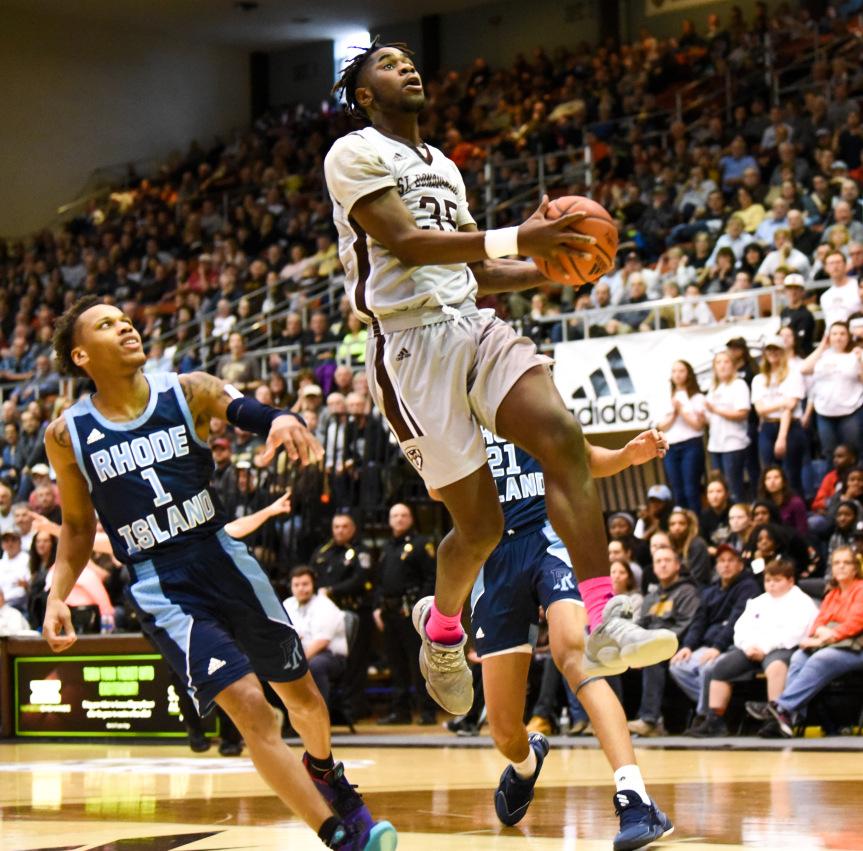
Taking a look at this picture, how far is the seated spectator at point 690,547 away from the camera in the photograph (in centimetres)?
1151

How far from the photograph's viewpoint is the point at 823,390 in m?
12.0

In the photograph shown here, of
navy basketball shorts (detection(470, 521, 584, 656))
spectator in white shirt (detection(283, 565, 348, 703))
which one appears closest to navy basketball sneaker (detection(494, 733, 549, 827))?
navy basketball shorts (detection(470, 521, 584, 656))

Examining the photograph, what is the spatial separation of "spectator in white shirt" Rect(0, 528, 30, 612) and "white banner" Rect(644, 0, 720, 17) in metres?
14.2

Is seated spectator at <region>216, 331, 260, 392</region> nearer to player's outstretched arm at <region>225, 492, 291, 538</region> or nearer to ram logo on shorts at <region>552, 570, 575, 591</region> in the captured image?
player's outstretched arm at <region>225, 492, 291, 538</region>

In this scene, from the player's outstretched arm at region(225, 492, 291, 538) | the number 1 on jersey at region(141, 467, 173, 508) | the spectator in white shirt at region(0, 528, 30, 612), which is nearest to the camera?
the number 1 on jersey at region(141, 467, 173, 508)

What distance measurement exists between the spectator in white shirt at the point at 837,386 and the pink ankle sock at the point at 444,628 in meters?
7.23

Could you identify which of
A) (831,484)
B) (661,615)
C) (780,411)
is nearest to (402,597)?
(661,615)

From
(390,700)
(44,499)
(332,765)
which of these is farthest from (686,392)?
(332,765)

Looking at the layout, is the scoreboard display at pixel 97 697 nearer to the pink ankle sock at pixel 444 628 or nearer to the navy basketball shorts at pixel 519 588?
the navy basketball shorts at pixel 519 588

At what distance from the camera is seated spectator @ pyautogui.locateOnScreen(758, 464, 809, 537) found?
11.6m

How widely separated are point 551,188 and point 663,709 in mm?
10049

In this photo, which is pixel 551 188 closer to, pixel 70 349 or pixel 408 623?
pixel 408 623

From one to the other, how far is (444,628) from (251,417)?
3.44 feet

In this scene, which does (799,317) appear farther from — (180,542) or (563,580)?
(180,542)
